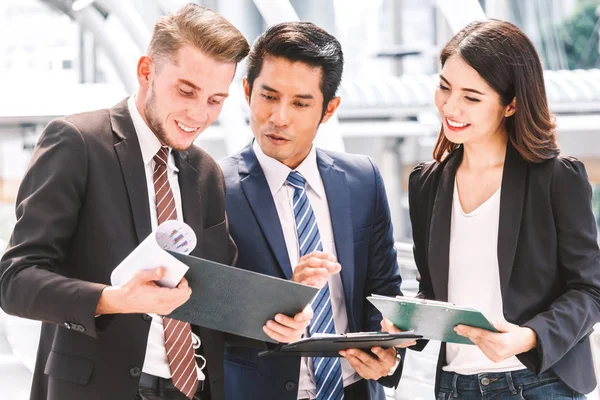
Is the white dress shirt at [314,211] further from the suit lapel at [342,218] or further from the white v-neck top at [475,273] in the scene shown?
the white v-neck top at [475,273]

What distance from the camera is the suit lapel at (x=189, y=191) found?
79.4 inches

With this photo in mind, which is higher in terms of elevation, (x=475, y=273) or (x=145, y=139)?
(x=145, y=139)

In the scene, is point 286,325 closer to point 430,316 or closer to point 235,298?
point 235,298

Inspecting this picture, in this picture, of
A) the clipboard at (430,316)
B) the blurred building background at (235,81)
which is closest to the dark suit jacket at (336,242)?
the clipboard at (430,316)

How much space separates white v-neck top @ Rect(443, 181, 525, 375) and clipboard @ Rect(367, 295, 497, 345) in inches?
5.2

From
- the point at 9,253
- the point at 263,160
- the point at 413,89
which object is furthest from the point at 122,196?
the point at 413,89

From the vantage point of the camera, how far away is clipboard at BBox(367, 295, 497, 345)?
6.18 feet

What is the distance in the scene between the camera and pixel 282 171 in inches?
94.2

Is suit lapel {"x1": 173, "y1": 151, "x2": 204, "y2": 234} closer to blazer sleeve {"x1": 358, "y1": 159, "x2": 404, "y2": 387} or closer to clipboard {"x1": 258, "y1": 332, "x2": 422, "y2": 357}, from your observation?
clipboard {"x1": 258, "y1": 332, "x2": 422, "y2": 357}

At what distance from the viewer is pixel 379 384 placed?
2.47 metres

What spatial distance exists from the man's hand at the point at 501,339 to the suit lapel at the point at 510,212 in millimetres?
139

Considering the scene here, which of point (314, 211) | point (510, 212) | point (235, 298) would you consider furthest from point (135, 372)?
point (510, 212)

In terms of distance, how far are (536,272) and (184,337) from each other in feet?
2.75

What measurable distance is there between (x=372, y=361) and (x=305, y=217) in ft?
1.36
